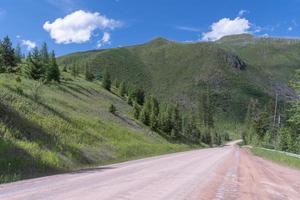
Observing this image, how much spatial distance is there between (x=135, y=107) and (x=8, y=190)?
257 ft

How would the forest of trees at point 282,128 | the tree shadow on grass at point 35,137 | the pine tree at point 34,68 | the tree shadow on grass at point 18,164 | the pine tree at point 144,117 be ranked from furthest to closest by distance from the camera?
1. the pine tree at point 144,117
2. the pine tree at point 34,68
3. the forest of trees at point 282,128
4. the tree shadow on grass at point 35,137
5. the tree shadow on grass at point 18,164

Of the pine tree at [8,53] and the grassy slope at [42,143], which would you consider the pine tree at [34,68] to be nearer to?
the pine tree at [8,53]

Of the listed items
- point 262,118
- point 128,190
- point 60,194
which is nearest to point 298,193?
point 128,190

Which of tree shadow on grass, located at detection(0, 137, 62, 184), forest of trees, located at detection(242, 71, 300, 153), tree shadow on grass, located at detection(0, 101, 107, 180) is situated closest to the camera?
tree shadow on grass, located at detection(0, 137, 62, 184)

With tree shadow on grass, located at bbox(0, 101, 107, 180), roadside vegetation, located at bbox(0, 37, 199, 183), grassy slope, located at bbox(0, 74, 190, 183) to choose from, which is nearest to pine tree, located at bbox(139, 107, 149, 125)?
roadside vegetation, located at bbox(0, 37, 199, 183)

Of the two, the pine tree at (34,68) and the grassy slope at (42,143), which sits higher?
the pine tree at (34,68)

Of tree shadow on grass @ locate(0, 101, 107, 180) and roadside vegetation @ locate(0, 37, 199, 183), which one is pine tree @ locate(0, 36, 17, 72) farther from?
tree shadow on grass @ locate(0, 101, 107, 180)

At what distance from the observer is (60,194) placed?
11156mm

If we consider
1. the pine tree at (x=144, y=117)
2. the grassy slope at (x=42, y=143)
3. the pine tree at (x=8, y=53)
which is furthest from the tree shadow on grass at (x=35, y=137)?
the pine tree at (x=8, y=53)

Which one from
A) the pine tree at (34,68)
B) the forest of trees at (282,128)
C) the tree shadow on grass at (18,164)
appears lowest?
the tree shadow on grass at (18,164)

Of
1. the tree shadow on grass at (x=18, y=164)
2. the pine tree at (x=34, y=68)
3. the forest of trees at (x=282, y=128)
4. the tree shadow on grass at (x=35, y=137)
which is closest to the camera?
the tree shadow on grass at (x=18, y=164)

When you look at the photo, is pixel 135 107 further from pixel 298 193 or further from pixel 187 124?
pixel 298 193

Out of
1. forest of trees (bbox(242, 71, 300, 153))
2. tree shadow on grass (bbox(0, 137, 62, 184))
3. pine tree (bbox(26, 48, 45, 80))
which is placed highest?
pine tree (bbox(26, 48, 45, 80))

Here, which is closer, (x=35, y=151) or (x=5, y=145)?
(x=5, y=145)
